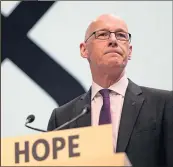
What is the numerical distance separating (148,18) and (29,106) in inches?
32.4

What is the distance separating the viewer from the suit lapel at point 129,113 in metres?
1.69

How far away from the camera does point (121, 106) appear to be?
1.81m

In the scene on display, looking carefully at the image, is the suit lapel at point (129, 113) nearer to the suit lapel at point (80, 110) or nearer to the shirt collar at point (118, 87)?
the shirt collar at point (118, 87)

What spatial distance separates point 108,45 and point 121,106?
0.23 metres

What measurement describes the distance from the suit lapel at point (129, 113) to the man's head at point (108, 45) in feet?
0.33

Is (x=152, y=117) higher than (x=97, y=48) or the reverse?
the reverse

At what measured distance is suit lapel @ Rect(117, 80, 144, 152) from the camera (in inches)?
66.3

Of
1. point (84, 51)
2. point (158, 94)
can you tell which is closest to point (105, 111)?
point (158, 94)

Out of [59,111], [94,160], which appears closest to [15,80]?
[59,111]

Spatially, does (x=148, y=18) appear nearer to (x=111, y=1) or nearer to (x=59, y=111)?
(x=111, y=1)

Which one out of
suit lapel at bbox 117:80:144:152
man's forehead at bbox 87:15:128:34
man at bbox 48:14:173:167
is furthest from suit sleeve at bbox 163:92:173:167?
man's forehead at bbox 87:15:128:34

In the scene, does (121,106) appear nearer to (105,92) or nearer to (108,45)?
(105,92)

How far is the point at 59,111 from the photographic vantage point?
194 cm

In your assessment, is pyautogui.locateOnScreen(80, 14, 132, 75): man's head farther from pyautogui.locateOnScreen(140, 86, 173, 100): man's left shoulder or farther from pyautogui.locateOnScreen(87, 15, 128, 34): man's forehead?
pyautogui.locateOnScreen(140, 86, 173, 100): man's left shoulder
